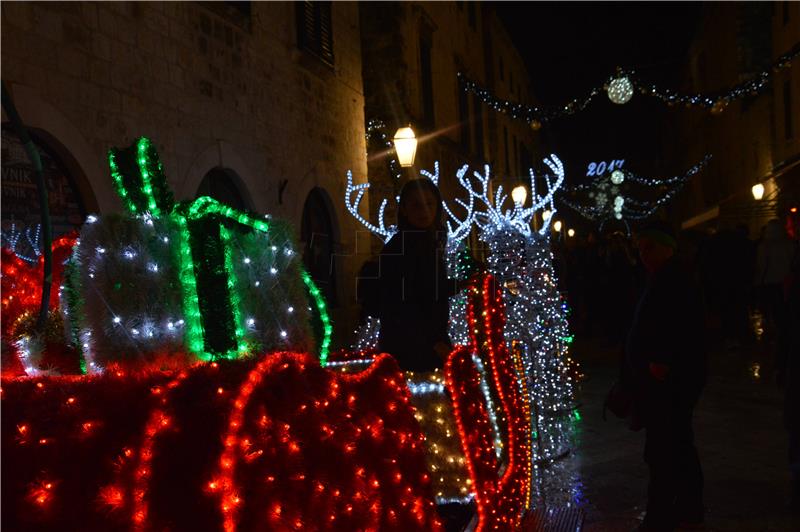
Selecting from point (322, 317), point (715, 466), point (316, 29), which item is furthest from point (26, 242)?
point (316, 29)

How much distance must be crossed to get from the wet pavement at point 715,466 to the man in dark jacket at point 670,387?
1.21 ft

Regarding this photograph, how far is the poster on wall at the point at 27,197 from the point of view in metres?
6.04

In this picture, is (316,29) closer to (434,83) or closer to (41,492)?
(434,83)

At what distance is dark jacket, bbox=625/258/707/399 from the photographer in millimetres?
4500

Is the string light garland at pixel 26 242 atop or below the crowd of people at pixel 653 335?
atop

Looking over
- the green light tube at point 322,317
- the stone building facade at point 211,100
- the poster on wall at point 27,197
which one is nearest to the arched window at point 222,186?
the stone building facade at point 211,100

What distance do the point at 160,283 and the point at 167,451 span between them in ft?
1.83

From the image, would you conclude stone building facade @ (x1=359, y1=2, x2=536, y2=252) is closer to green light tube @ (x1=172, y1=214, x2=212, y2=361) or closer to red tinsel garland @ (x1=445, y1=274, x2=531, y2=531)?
red tinsel garland @ (x1=445, y1=274, x2=531, y2=531)

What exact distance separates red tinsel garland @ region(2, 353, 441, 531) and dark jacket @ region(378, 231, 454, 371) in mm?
1791

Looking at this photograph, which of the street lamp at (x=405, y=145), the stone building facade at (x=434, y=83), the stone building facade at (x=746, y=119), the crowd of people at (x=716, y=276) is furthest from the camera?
the stone building facade at (x=746, y=119)

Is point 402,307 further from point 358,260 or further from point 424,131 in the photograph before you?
point 424,131

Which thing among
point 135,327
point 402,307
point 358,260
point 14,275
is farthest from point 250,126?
point 135,327

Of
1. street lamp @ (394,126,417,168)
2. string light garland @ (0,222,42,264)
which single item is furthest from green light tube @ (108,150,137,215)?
street lamp @ (394,126,417,168)

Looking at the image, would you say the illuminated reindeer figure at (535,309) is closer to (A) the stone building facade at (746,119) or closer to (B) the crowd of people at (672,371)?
(B) the crowd of people at (672,371)
